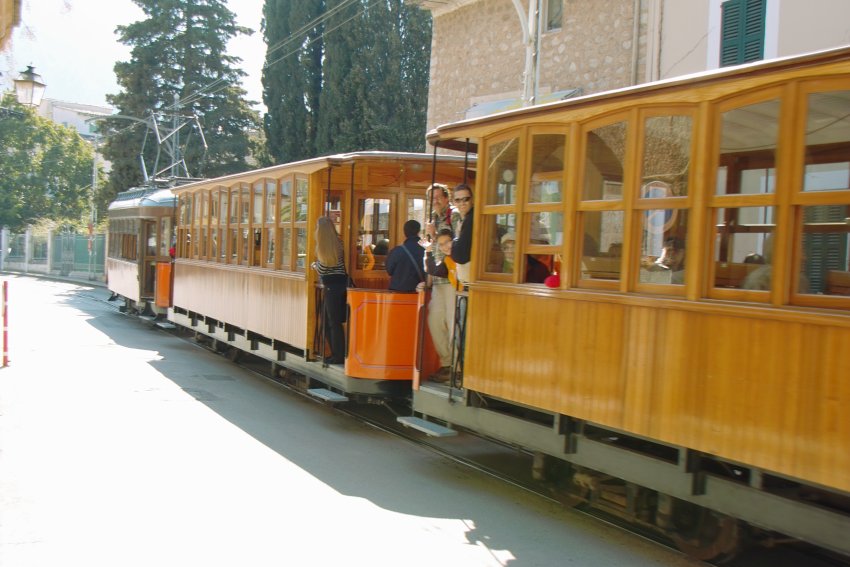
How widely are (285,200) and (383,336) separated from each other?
9.36ft

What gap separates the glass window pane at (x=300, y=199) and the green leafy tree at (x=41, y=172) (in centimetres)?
5113

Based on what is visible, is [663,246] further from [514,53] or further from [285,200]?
[514,53]

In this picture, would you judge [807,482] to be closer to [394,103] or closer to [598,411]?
[598,411]

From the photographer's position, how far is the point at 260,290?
11.7 meters

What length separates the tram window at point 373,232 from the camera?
10438 millimetres

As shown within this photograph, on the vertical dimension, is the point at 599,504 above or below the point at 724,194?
below

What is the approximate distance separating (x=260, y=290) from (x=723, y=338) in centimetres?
799

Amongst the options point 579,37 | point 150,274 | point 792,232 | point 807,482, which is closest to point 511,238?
point 792,232

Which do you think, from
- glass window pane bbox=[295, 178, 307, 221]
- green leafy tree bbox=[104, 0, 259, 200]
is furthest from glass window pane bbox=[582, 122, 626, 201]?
green leafy tree bbox=[104, 0, 259, 200]

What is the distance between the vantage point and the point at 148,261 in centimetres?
2053

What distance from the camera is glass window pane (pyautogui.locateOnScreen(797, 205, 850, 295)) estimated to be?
4250 millimetres

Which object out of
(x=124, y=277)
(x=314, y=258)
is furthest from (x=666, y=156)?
(x=124, y=277)

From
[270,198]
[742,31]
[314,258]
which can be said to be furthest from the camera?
[742,31]

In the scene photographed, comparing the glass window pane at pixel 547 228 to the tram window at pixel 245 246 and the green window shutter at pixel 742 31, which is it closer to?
the tram window at pixel 245 246
